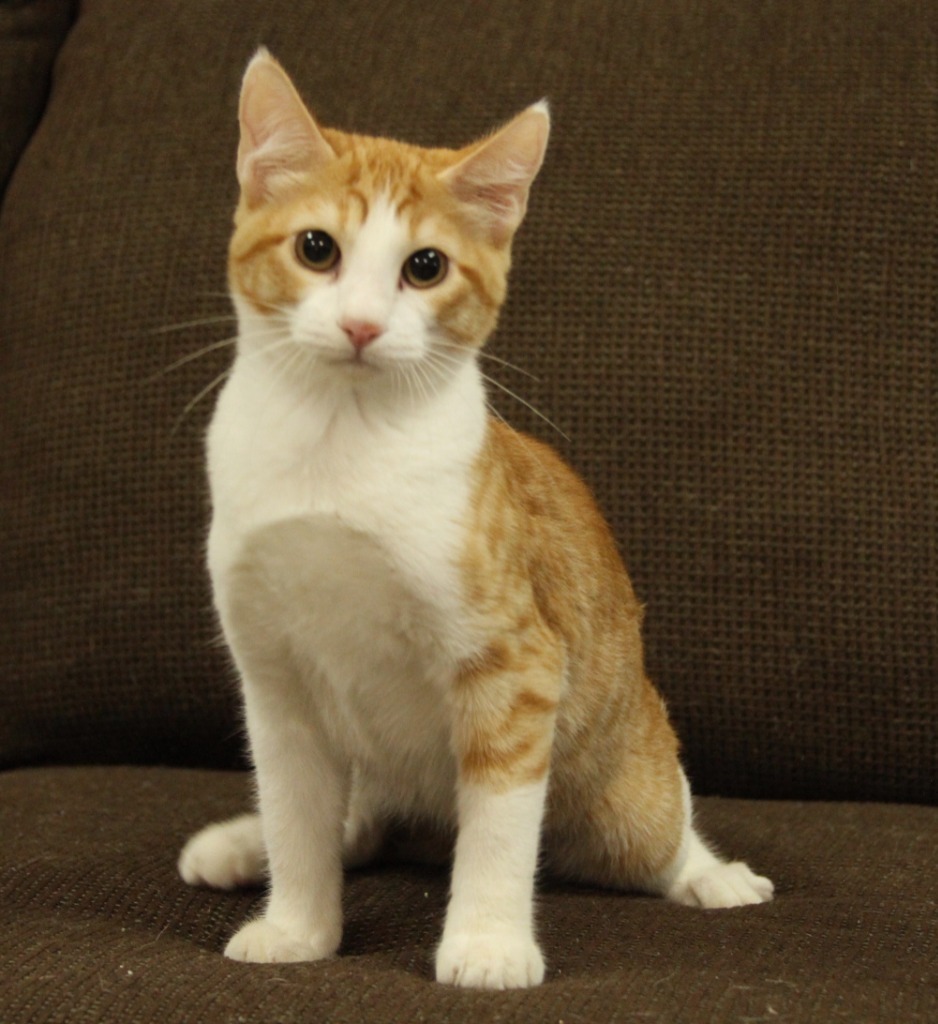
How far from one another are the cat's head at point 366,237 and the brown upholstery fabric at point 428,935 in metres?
0.53

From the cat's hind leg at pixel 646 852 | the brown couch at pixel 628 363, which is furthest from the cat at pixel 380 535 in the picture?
the brown couch at pixel 628 363

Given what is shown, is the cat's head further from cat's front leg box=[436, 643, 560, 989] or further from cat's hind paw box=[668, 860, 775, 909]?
cat's hind paw box=[668, 860, 775, 909]

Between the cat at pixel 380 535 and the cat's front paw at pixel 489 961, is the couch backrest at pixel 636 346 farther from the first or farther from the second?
the cat's front paw at pixel 489 961

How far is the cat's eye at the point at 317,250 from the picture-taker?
1229 mm

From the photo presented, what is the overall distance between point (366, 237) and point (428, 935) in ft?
2.14

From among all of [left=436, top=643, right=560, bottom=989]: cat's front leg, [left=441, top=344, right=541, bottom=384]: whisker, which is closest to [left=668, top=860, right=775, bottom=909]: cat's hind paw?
[left=436, top=643, right=560, bottom=989]: cat's front leg

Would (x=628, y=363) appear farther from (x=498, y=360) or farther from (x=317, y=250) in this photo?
(x=317, y=250)

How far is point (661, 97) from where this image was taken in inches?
79.0

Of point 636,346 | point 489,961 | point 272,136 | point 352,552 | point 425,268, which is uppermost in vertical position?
point 272,136

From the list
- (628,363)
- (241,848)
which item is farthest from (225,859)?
(628,363)

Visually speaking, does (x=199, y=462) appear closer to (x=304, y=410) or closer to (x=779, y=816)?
(x=304, y=410)

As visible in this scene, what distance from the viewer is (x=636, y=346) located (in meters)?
1.93

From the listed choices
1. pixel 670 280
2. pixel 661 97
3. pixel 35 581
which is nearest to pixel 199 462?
pixel 35 581

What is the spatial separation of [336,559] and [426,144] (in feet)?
3.17
